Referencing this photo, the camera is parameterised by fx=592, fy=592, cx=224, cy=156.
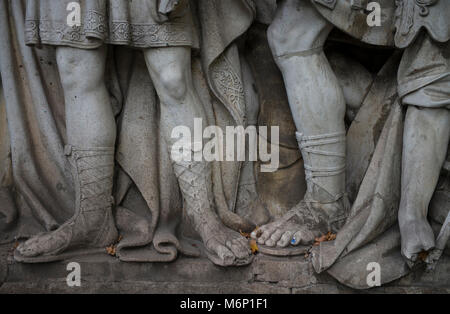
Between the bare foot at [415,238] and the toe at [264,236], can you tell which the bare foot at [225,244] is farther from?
the bare foot at [415,238]

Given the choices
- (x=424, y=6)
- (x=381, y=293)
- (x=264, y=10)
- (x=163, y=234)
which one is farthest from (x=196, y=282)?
(x=424, y=6)

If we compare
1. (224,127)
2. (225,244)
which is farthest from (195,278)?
(224,127)

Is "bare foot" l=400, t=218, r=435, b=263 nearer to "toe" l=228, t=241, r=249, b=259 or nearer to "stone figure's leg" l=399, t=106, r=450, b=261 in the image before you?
"stone figure's leg" l=399, t=106, r=450, b=261

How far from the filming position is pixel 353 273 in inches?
105

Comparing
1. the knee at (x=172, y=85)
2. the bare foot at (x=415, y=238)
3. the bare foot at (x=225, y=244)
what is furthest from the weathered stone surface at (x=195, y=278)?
the knee at (x=172, y=85)

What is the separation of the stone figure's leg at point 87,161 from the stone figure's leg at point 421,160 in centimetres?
139

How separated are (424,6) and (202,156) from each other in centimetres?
121

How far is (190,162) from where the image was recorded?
2867mm

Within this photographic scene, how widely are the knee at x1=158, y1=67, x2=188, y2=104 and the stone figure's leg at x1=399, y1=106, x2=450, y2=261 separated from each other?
105 cm

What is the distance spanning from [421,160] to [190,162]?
1.07 metres

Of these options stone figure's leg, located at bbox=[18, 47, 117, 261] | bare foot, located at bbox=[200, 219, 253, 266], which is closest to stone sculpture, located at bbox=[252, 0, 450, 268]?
bare foot, located at bbox=[200, 219, 253, 266]

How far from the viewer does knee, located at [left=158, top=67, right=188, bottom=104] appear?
274 cm

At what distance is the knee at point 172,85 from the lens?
2.74 meters

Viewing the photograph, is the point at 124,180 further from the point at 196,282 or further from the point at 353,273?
the point at 353,273
